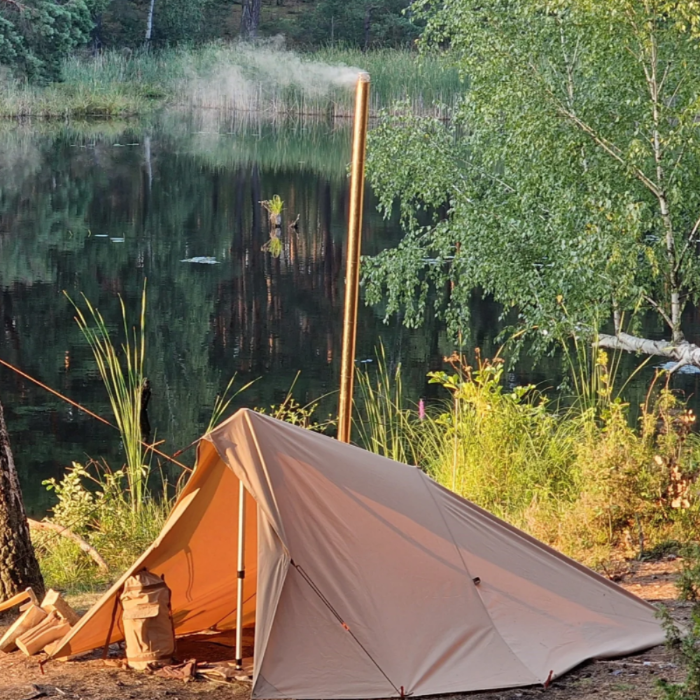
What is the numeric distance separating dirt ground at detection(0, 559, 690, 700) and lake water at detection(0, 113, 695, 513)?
16.1ft

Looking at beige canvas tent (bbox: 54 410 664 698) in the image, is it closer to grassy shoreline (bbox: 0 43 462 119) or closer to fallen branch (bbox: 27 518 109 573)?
fallen branch (bbox: 27 518 109 573)

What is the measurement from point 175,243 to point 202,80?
89.7 feet

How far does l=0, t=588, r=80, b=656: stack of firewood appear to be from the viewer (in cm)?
495

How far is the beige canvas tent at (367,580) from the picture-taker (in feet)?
15.0

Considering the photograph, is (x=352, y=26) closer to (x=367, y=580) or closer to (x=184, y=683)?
(x=367, y=580)

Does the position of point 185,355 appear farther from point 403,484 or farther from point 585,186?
point 403,484

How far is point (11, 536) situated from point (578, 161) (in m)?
A: 5.50

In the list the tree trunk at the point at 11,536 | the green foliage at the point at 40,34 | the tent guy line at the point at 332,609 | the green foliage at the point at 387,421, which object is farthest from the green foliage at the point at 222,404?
the green foliage at the point at 40,34

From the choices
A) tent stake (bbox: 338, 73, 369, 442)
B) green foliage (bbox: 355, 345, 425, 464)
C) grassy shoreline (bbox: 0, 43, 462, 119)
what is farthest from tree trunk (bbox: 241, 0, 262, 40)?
tent stake (bbox: 338, 73, 369, 442)

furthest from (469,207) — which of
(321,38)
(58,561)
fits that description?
(321,38)

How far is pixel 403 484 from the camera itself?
5.03 m

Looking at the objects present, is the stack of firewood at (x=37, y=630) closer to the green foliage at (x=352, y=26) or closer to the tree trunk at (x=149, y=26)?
the tree trunk at (x=149, y=26)

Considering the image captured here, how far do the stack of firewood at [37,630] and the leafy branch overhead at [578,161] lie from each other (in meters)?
4.73

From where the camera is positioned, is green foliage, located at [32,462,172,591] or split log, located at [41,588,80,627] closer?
split log, located at [41,588,80,627]
